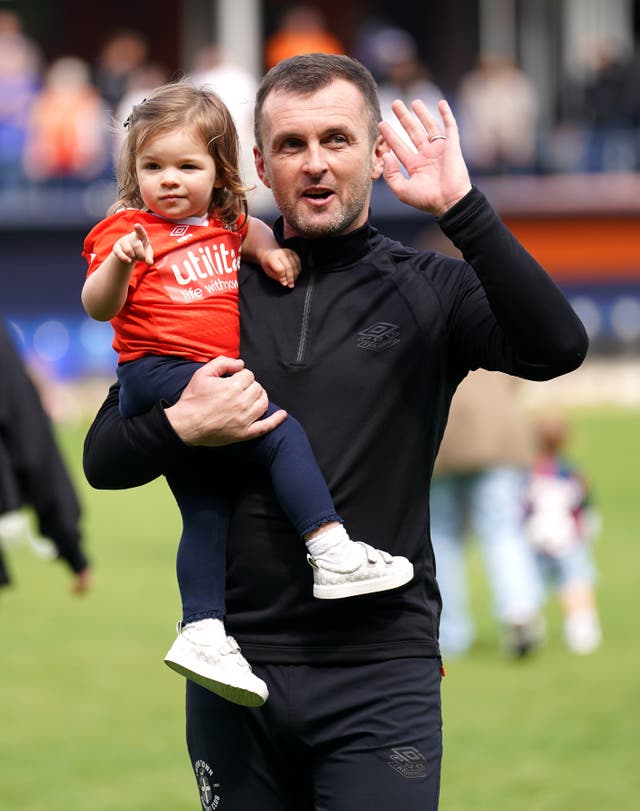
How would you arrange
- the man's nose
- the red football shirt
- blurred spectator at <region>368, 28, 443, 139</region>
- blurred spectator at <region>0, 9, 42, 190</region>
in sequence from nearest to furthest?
1. the man's nose
2. the red football shirt
3. blurred spectator at <region>368, 28, 443, 139</region>
4. blurred spectator at <region>0, 9, 42, 190</region>

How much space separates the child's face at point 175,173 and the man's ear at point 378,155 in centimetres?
37

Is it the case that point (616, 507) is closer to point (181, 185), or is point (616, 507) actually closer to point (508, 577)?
point (508, 577)

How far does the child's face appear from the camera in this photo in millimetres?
3816

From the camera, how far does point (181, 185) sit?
3818mm

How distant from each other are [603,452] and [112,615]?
7.89 metres

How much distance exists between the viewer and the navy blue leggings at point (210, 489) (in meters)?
3.63

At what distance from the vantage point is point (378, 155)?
3.90 m

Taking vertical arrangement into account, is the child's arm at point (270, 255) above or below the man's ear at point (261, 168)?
below

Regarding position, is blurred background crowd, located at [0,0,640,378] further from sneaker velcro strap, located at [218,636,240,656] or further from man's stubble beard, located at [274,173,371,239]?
sneaker velcro strap, located at [218,636,240,656]

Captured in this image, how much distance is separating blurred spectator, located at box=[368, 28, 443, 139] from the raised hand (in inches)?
635

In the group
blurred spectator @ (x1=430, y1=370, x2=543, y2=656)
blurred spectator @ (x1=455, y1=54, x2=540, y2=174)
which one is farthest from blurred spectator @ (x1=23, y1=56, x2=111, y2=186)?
blurred spectator @ (x1=430, y1=370, x2=543, y2=656)

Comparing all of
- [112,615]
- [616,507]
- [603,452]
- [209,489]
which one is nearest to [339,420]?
[209,489]

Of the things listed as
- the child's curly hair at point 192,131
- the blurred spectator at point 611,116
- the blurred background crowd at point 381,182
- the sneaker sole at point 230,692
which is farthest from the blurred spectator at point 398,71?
the sneaker sole at point 230,692

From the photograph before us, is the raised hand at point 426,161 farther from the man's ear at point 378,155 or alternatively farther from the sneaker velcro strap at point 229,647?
the sneaker velcro strap at point 229,647
